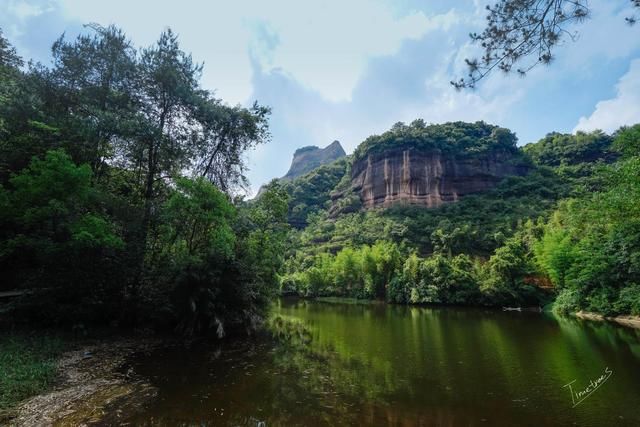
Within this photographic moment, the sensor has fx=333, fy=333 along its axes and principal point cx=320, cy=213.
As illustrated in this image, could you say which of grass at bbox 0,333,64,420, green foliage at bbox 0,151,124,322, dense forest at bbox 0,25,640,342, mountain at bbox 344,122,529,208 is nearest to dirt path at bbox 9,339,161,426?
grass at bbox 0,333,64,420

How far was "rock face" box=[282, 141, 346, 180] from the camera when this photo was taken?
7264 inches

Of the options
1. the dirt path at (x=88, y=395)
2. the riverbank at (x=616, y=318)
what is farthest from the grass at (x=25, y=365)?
the riverbank at (x=616, y=318)

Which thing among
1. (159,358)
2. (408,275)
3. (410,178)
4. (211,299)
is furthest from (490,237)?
(159,358)

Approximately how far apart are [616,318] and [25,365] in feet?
105

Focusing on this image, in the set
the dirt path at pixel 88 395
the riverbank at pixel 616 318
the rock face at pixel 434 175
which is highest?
the rock face at pixel 434 175

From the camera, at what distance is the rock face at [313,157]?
605 feet

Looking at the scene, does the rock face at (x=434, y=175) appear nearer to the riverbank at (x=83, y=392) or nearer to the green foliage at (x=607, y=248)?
the green foliage at (x=607, y=248)

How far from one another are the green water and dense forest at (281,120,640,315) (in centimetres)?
973

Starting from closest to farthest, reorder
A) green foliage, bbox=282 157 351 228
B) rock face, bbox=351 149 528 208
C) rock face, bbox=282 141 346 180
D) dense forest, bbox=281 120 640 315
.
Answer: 1. dense forest, bbox=281 120 640 315
2. rock face, bbox=351 149 528 208
3. green foliage, bbox=282 157 351 228
4. rock face, bbox=282 141 346 180

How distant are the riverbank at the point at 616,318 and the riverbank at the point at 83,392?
87.8ft

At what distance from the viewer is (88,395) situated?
7.81 meters

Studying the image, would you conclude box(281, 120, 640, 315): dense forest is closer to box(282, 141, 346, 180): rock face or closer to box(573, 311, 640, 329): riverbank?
box(573, 311, 640, 329): riverbank

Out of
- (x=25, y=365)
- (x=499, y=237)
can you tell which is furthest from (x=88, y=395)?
(x=499, y=237)

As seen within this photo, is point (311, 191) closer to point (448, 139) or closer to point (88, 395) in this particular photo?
point (448, 139)
